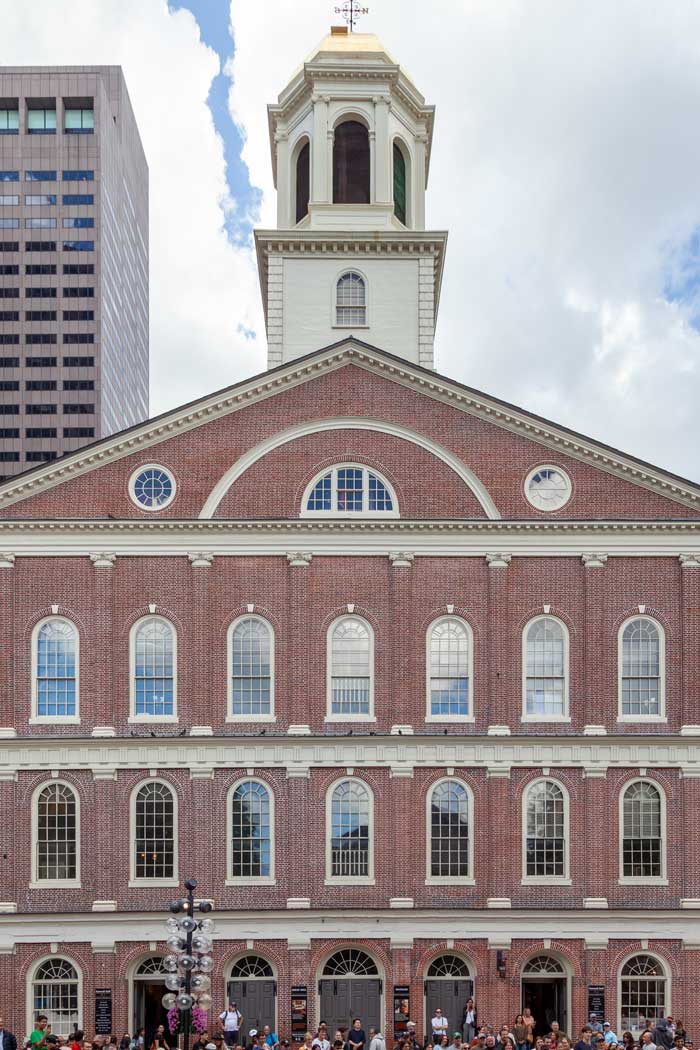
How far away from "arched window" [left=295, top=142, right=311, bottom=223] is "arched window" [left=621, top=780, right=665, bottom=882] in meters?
22.6

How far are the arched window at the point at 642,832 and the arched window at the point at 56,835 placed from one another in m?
15.8

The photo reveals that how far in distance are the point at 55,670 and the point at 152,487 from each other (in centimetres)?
607

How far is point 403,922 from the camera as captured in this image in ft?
143

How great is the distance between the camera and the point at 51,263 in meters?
138

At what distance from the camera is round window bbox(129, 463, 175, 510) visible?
45.5 meters

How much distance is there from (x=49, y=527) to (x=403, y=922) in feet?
50.2

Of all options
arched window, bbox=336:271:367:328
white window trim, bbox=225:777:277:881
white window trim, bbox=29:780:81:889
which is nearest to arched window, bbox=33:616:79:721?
white window trim, bbox=29:780:81:889

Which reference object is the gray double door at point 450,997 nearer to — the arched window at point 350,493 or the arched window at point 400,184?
the arched window at point 350,493

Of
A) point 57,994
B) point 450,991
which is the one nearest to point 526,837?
point 450,991

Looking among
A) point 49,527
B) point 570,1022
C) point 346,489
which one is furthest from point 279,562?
point 570,1022

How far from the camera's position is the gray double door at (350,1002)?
143ft

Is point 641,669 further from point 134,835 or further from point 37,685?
point 37,685

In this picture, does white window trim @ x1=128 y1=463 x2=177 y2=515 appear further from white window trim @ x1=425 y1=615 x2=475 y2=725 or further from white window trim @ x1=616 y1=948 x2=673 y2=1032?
white window trim @ x1=616 y1=948 x2=673 y2=1032

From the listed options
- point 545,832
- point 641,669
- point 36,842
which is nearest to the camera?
point 36,842
